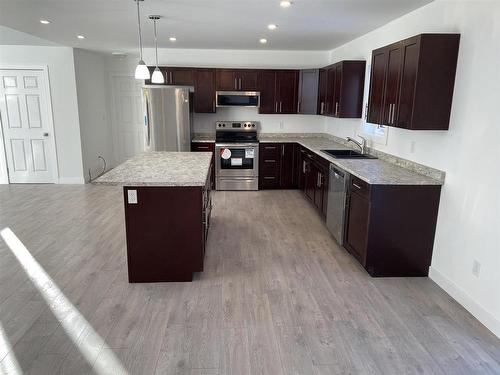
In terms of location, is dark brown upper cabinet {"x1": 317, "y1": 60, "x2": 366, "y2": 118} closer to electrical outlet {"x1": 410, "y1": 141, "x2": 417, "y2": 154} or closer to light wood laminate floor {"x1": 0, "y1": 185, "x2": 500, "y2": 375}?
electrical outlet {"x1": 410, "y1": 141, "x2": 417, "y2": 154}

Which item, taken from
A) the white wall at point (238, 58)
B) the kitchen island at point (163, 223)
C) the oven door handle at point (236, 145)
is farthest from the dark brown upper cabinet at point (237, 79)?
the kitchen island at point (163, 223)

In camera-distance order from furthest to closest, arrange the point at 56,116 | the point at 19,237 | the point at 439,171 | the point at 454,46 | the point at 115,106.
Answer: the point at 115,106 → the point at 56,116 → the point at 19,237 → the point at 439,171 → the point at 454,46

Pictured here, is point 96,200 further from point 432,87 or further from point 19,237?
point 432,87

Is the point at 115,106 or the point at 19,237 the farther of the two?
the point at 115,106

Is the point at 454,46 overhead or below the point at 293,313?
overhead

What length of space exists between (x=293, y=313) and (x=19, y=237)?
11.1ft

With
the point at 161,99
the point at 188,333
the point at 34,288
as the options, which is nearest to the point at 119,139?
the point at 161,99

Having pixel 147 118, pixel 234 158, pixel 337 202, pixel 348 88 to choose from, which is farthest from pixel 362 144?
pixel 147 118

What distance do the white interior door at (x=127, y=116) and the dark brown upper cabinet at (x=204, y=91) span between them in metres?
1.91

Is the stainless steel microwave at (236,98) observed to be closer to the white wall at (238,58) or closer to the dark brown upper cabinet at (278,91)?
the dark brown upper cabinet at (278,91)

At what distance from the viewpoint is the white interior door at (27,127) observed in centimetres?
647

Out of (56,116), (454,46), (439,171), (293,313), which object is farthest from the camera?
(56,116)

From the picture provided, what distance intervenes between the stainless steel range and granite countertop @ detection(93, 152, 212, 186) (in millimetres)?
1872

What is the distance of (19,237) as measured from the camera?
419cm
